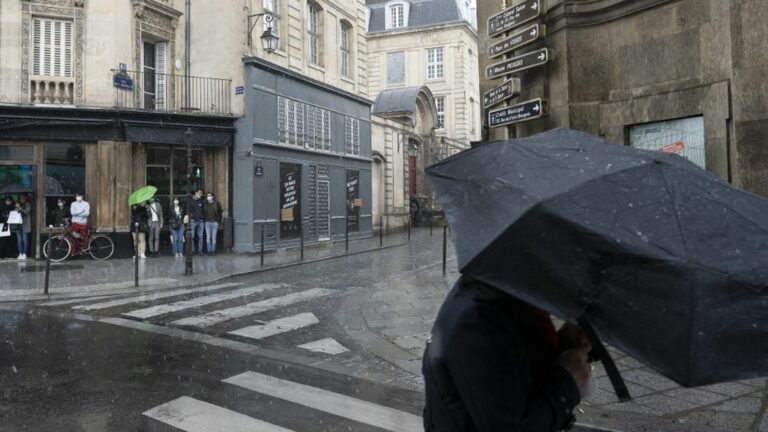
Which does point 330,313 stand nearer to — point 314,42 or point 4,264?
point 4,264

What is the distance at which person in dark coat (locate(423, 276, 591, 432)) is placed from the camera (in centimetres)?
162

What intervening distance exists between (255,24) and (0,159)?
820cm

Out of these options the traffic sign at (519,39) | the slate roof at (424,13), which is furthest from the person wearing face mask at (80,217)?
the slate roof at (424,13)

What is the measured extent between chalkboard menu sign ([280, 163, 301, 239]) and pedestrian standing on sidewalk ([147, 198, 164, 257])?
408 cm

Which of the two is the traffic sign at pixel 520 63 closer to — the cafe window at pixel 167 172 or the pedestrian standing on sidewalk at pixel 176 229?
the pedestrian standing on sidewalk at pixel 176 229

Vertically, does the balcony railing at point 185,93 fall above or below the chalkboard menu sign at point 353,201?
above

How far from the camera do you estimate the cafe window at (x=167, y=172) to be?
17625 mm

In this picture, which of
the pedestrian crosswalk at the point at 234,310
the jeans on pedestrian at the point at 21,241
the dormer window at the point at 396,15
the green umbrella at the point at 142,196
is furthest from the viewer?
the dormer window at the point at 396,15

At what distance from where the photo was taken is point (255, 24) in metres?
18.5

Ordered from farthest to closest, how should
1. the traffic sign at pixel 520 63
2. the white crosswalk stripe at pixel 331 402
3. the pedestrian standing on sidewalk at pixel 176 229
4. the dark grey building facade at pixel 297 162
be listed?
the dark grey building facade at pixel 297 162, the pedestrian standing on sidewalk at pixel 176 229, the traffic sign at pixel 520 63, the white crosswalk stripe at pixel 331 402

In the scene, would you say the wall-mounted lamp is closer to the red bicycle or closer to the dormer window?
the red bicycle

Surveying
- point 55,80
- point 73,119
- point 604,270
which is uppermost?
point 55,80

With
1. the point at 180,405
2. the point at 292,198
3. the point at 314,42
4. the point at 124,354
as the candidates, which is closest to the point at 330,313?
the point at 124,354

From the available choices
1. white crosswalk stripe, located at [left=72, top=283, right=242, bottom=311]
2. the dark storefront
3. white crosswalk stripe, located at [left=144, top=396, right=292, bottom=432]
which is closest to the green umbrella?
the dark storefront
